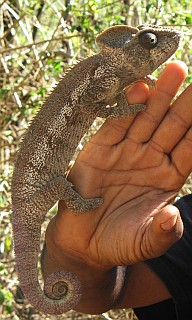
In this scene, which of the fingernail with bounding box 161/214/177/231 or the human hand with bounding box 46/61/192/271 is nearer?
the fingernail with bounding box 161/214/177/231

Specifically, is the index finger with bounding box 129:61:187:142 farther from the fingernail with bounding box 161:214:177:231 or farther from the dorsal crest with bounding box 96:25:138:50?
the fingernail with bounding box 161:214:177:231

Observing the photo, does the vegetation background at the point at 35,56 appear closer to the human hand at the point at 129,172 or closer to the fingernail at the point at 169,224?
the human hand at the point at 129,172

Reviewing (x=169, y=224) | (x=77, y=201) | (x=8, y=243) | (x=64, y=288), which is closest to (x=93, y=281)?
(x=64, y=288)

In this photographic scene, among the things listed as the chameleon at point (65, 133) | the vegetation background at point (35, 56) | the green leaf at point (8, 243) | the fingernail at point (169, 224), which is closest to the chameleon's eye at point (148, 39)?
the chameleon at point (65, 133)

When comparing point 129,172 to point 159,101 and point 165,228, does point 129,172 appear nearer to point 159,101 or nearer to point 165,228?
point 159,101

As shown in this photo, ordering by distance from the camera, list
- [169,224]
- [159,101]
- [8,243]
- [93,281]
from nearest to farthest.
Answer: [169,224]
[159,101]
[93,281]
[8,243]

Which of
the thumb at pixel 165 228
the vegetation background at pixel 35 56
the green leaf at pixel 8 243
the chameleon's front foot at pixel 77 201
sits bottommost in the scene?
the green leaf at pixel 8 243

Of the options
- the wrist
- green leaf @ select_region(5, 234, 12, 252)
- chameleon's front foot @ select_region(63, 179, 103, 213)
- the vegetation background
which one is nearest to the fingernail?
chameleon's front foot @ select_region(63, 179, 103, 213)
